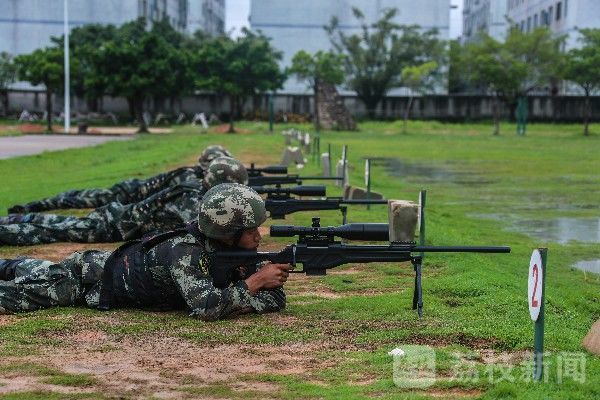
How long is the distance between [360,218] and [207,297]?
21.7 ft

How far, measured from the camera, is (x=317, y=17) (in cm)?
7100

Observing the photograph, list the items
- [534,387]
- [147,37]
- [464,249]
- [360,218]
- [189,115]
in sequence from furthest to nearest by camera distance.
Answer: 1. [189,115]
2. [147,37]
3. [360,218]
4. [464,249]
5. [534,387]

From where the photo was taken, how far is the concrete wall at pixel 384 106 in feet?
210

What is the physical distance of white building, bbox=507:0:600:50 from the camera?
63969mm

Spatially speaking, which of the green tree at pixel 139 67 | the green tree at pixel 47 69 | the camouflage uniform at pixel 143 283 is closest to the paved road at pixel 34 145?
the green tree at pixel 139 67

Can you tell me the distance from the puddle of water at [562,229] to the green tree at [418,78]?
4316 cm

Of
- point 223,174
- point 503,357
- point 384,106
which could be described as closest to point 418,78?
point 384,106

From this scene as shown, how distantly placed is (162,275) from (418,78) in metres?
56.1

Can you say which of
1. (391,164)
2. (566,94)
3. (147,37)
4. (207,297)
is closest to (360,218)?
(207,297)

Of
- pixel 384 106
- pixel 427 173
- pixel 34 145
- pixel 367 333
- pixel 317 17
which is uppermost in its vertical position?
pixel 317 17

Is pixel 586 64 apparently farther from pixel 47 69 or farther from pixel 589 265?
pixel 589 265

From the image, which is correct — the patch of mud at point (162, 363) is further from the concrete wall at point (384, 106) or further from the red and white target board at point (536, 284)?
the concrete wall at point (384, 106)

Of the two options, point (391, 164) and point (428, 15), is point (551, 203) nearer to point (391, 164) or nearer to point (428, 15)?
point (391, 164)

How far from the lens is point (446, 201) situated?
1819 centimetres
